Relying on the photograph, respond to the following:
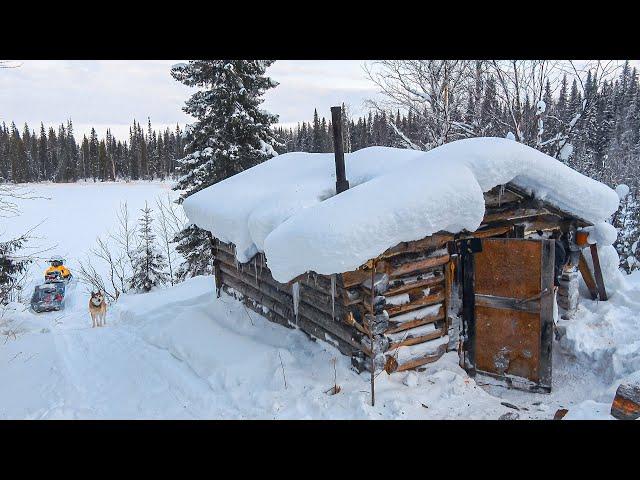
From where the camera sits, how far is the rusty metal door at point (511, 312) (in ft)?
22.1

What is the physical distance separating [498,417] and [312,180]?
16.8ft

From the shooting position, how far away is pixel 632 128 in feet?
155

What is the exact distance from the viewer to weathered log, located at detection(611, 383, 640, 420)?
4.93 m

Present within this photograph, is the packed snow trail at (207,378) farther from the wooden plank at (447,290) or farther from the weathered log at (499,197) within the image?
the weathered log at (499,197)

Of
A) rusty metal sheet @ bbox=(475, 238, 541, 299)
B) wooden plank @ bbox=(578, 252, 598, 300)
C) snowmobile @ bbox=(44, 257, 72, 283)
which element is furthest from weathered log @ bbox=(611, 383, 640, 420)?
snowmobile @ bbox=(44, 257, 72, 283)

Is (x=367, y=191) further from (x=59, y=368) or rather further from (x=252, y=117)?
(x=252, y=117)

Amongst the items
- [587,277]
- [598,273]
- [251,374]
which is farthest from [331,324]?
[598,273]

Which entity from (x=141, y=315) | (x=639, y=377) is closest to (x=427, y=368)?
(x=639, y=377)

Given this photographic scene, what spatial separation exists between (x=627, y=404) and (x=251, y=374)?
16.1ft

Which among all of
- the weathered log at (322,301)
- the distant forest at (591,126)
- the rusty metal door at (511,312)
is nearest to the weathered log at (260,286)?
the weathered log at (322,301)

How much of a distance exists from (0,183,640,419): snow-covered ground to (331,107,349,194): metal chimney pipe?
2.72 metres

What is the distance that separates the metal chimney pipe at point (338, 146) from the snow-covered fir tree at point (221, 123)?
9.83 meters

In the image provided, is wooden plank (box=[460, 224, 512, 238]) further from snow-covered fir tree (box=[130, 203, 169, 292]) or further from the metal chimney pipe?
snow-covered fir tree (box=[130, 203, 169, 292])

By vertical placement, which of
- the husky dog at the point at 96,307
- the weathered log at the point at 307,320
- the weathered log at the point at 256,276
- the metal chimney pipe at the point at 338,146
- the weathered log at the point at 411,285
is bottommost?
the husky dog at the point at 96,307
